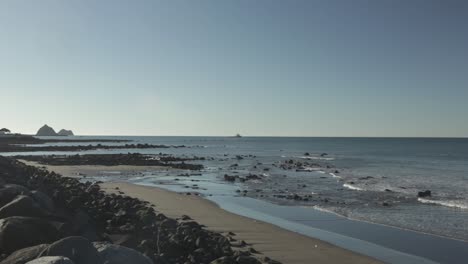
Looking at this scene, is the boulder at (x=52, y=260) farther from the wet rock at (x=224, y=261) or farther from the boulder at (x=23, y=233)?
the wet rock at (x=224, y=261)

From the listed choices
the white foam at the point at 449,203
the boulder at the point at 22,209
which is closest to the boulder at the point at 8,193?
the boulder at the point at 22,209

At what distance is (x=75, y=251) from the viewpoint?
6.93m

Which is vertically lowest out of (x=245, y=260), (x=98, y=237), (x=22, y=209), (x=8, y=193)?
(x=245, y=260)

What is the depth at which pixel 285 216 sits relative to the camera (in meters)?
17.3

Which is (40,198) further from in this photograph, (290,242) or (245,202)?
(245,202)

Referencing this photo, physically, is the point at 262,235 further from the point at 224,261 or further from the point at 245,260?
the point at 224,261

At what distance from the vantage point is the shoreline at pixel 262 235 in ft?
36.1

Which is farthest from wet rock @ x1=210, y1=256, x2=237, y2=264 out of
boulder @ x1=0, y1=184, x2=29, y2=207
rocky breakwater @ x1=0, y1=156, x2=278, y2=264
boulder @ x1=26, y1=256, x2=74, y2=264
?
boulder @ x1=0, y1=184, x2=29, y2=207

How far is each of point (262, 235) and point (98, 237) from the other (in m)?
4.75

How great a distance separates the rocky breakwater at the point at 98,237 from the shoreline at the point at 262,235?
2.26 feet

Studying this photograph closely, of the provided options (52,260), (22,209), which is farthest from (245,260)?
(22,209)

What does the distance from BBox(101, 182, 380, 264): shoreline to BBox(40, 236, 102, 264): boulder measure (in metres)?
5.05

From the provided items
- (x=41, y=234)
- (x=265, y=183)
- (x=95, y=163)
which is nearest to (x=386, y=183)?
(x=265, y=183)

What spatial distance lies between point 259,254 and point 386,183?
2097 cm
